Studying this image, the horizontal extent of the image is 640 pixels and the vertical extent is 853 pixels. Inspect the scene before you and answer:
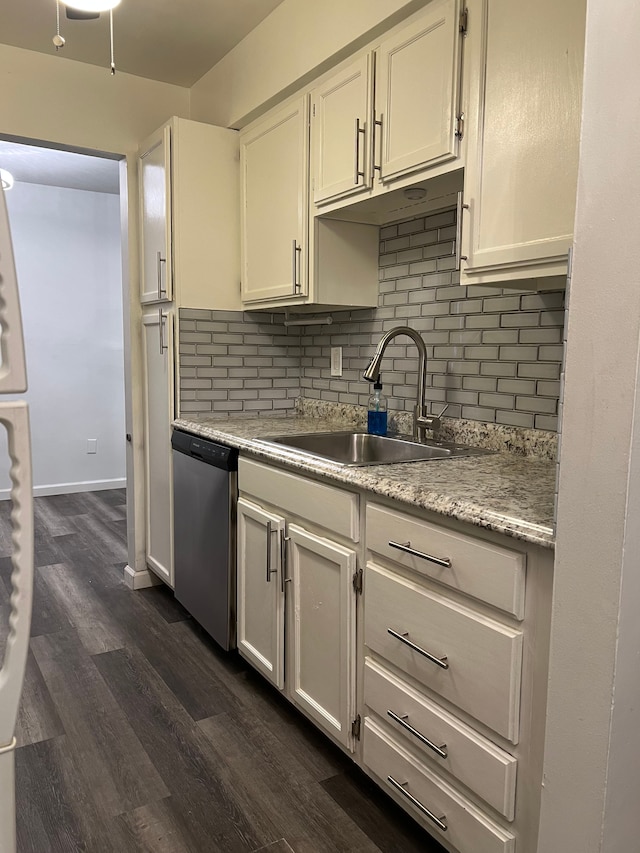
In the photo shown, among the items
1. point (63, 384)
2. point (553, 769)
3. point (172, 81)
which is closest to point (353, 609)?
point (553, 769)

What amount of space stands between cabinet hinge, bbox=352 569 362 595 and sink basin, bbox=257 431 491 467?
459 mm

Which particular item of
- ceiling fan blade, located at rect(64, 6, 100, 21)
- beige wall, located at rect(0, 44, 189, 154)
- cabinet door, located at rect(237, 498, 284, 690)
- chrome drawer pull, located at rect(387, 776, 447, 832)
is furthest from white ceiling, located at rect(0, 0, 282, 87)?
chrome drawer pull, located at rect(387, 776, 447, 832)

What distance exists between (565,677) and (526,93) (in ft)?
4.19

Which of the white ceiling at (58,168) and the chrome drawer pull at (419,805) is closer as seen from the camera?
the chrome drawer pull at (419,805)

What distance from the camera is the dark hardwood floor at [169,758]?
1604mm

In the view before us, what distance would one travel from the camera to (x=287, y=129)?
8.20ft

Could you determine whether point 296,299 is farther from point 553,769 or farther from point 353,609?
point 553,769

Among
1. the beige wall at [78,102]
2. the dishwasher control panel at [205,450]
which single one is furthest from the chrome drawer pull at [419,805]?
the beige wall at [78,102]

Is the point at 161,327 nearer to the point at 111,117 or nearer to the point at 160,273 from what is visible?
the point at 160,273

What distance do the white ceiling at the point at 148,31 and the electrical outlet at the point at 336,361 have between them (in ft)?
4.48

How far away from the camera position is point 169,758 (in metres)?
1.91

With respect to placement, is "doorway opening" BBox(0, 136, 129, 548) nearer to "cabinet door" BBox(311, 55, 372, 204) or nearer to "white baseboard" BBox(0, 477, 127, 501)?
"white baseboard" BBox(0, 477, 127, 501)

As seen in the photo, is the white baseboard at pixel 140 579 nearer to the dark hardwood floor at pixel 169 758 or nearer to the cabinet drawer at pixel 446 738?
the dark hardwood floor at pixel 169 758

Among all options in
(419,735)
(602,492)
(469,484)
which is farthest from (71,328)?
(602,492)
